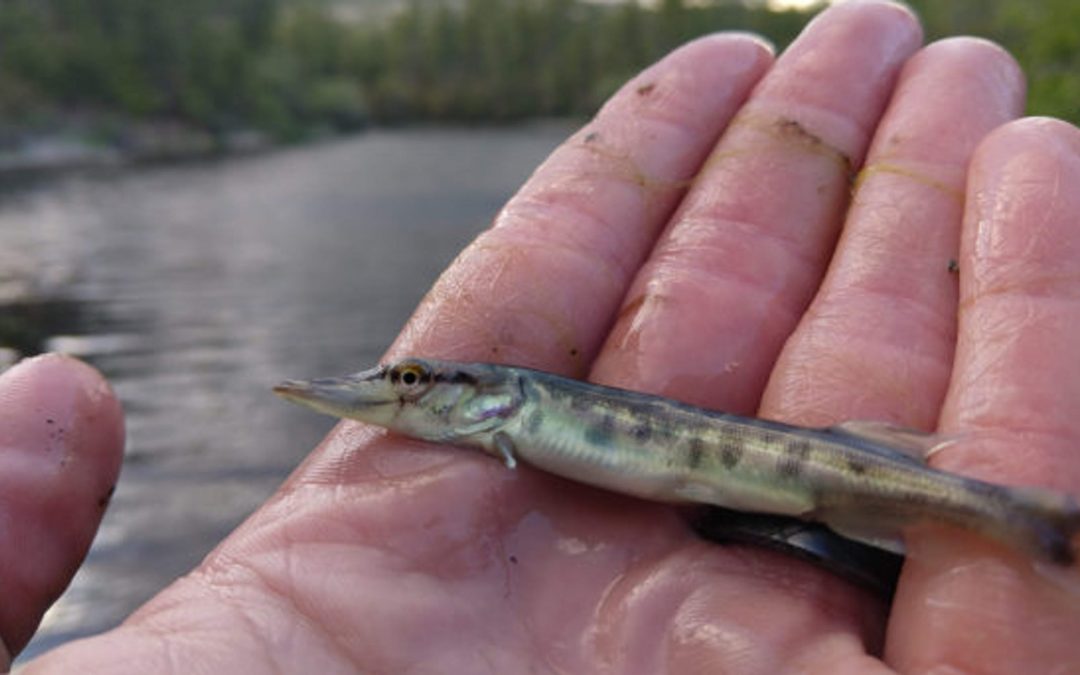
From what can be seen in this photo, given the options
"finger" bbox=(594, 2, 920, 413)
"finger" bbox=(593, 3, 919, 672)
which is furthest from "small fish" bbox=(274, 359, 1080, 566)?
"finger" bbox=(594, 2, 920, 413)

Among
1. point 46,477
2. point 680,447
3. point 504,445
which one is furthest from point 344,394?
point 680,447

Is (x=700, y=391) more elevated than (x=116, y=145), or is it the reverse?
(x=700, y=391)

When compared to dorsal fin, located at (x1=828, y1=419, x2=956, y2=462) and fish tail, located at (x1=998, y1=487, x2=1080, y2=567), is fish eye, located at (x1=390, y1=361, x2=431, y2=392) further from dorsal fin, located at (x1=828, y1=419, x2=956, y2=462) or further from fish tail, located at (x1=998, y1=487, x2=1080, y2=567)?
fish tail, located at (x1=998, y1=487, x2=1080, y2=567)

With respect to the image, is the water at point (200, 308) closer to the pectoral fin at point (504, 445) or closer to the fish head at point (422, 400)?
the fish head at point (422, 400)

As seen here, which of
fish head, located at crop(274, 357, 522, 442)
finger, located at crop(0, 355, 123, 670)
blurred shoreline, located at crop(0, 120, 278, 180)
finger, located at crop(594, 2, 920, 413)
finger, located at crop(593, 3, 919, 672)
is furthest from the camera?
blurred shoreline, located at crop(0, 120, 278, 180)

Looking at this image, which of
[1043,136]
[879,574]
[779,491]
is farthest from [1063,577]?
[1043,136]

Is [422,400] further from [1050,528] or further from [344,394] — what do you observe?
[1050,528]

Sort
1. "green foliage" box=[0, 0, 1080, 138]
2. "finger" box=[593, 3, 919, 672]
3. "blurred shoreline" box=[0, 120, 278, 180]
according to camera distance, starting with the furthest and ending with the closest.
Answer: "green foliage" box=[0, 0, 1080, 138] → "blurred shoreline" box=[0, 120, 278, 180] → "finger" box=[593, 3, 919, 672]
